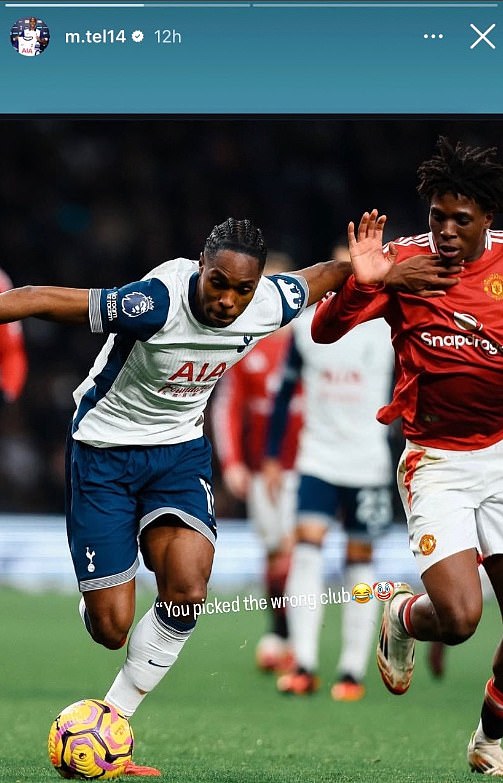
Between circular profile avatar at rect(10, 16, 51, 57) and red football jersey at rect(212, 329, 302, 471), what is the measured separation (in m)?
3.70

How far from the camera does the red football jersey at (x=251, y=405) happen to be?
8469 mm

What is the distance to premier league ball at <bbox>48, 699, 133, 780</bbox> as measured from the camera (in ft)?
14.9

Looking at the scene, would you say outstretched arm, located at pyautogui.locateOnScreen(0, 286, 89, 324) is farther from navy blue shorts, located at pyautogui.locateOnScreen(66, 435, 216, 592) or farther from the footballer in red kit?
the footballer in red kit

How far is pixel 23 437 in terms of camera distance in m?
10.1

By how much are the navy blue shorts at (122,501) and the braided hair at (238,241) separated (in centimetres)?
82

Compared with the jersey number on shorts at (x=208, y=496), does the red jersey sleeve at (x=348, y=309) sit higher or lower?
higher

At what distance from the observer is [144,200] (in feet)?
28.8

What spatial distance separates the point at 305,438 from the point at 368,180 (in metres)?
1.42

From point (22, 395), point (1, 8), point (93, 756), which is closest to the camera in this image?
point (93, 756)

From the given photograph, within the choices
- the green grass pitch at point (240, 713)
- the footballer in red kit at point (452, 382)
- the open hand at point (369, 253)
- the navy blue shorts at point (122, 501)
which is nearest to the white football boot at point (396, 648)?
the footballer in red kit at point (452, 382)

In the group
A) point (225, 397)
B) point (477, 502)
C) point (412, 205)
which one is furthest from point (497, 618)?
point (477, 502)

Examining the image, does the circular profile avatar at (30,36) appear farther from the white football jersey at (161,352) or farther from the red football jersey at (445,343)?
the red football jersey at (445,343)

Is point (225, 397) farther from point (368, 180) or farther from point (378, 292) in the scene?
point (378, 292)

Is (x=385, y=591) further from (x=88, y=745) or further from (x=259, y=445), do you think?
(x=259, y=445)
